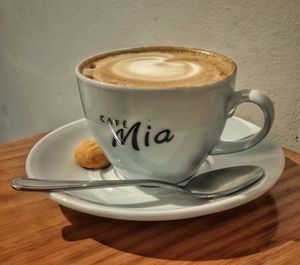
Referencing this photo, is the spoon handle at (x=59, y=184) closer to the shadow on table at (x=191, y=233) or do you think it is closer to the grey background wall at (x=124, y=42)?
the shadow on table at (x=191, y=233)

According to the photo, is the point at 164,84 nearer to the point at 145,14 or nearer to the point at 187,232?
the point at 187,232

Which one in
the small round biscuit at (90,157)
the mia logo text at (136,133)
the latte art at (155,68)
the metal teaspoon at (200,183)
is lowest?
the small round biscuit at (90,157)

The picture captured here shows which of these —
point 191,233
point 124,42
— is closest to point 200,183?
point 191,233

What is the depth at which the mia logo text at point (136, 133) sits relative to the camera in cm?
41

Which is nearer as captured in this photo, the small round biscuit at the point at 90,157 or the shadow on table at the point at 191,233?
the shadow on table at the point at 191,233

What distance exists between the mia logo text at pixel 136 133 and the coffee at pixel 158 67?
38mm

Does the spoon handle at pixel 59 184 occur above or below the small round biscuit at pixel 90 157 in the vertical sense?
above

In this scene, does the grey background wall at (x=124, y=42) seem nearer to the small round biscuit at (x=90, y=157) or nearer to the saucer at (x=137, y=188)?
the saucer at (x=137, y=188)

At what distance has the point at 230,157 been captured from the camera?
0.50 meters

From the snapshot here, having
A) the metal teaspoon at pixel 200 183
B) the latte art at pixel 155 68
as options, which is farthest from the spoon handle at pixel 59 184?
the latte art at pixel 155 68

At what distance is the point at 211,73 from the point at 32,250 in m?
0.25

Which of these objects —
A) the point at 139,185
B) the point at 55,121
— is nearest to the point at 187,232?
the point at 139,185

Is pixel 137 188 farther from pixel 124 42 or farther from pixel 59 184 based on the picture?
pixel 124 42

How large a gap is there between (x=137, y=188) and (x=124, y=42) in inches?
13.9
